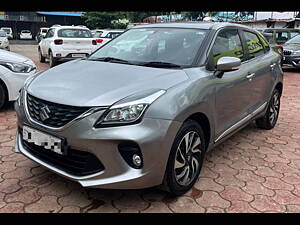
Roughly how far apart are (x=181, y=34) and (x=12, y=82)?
3.07 m

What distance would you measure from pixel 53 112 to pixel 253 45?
9.55 feet

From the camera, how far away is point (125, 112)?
2.23 meters

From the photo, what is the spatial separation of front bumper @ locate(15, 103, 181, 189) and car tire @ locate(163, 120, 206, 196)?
140 mm

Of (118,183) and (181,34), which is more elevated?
(181,34)

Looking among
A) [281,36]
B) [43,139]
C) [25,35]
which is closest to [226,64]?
[43,139]

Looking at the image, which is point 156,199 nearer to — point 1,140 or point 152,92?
point 152,92

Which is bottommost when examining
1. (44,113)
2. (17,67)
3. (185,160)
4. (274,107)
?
(274,107)

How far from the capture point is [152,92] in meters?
2.38

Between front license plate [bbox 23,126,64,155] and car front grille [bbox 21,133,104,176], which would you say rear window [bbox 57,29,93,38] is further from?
car front grille [bbox 21,133,104,176]

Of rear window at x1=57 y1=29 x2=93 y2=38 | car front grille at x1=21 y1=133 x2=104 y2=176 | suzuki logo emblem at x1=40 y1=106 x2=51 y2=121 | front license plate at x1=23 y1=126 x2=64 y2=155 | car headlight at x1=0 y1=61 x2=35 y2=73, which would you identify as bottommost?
car front grille at x1=21 y1=133 x2=104 y2=176

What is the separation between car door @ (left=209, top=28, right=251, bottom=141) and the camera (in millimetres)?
3041

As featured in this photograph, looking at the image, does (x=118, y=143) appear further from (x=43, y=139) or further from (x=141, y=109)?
(x=43, y=139)

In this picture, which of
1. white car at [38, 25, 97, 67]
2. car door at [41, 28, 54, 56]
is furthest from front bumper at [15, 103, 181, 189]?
car door at [41, 28, 54, 56]
